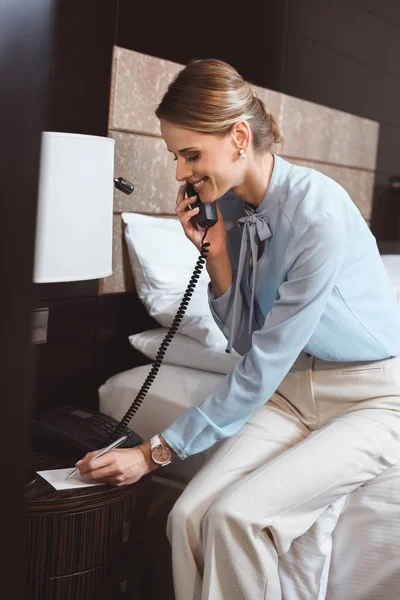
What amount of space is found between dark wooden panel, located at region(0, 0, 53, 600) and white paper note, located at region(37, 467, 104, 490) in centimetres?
138

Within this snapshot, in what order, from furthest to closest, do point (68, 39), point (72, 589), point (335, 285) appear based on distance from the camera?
point (68, 39) < point (335, 285) < point (72, 589)

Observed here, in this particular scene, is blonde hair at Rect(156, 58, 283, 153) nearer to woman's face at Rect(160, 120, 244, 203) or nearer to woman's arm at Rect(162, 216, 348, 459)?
woman's face at Rect(160, 120, 244, 203)

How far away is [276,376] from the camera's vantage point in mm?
1609

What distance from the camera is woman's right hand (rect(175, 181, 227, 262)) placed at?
1822 millimetres

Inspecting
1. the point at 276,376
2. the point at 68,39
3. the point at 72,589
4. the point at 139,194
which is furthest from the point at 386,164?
the point at 72,589

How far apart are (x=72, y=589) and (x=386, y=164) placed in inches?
127

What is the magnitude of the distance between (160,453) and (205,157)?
0.69 metres

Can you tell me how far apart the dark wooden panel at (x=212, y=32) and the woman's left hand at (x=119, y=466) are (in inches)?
52.9

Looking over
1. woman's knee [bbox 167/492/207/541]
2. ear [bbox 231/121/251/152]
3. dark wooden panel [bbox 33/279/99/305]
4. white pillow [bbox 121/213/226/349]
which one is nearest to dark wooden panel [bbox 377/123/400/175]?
white pillow [bbox 121/213/226/349]

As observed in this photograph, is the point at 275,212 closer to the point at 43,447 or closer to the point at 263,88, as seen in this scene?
the point at 43,447

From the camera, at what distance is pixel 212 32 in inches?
106

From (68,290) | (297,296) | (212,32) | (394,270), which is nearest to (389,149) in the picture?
(394,270)

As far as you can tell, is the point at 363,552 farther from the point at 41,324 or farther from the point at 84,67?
the point at 84,67

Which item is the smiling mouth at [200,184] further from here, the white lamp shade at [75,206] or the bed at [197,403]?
the bed at [197,403]
